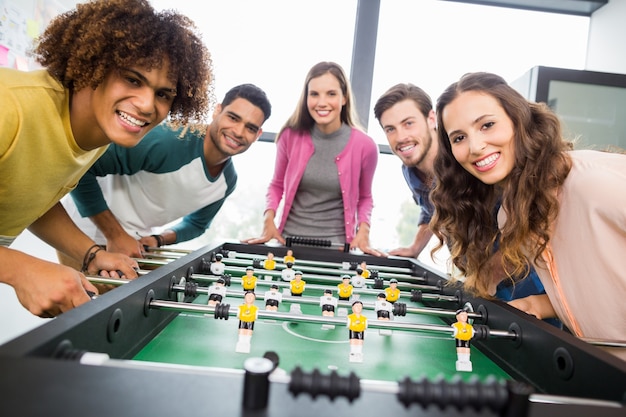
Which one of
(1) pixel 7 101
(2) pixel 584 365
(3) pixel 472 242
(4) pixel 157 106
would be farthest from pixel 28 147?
(3) pixel 472 242

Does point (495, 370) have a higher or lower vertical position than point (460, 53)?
lower

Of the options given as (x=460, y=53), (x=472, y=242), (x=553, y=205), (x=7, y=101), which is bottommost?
(x=472, y=242)

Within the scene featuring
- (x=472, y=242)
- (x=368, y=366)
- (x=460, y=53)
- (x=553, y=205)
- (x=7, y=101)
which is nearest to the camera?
(x=368, y=366)

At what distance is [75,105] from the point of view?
3.72ft

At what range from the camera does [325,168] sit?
7.51 feet

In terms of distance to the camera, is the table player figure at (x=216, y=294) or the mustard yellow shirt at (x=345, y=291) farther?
the mustard yellow shirt at (x=345, y=291)

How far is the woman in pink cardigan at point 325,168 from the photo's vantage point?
2.22 meters

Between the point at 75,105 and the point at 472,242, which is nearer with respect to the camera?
the point at 75,105

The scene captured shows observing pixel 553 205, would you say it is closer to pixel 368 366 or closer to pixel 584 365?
pixel 584 365

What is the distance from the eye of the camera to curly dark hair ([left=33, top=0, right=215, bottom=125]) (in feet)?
3.66

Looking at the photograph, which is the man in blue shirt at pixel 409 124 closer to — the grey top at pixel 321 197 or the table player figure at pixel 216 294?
the grey top at pixel 321 197

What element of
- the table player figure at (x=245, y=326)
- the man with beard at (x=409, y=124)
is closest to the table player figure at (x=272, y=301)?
the table player figure at (x=245, y=326)

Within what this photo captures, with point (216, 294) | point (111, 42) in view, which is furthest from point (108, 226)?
point (216, 294)

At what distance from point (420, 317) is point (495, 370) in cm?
34
